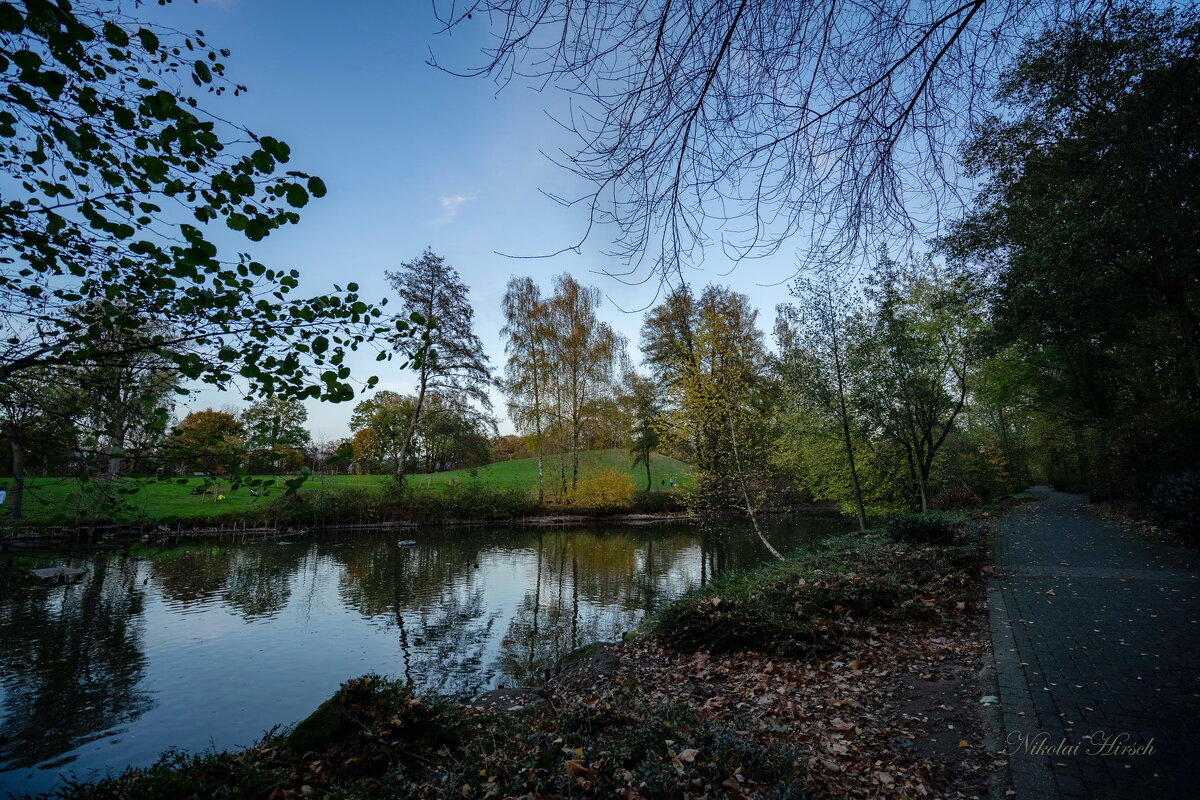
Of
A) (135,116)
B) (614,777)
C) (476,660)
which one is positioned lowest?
(476,660)

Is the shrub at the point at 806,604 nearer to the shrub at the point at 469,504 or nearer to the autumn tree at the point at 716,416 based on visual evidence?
the autumn tree at the point at 716,416

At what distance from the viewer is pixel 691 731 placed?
3529mm

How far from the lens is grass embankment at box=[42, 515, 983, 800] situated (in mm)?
3107

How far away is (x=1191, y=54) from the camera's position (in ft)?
8.68

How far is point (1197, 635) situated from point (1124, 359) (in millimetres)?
14401

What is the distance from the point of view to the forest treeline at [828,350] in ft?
10.4

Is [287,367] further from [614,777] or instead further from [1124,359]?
Answer: [1124,359]

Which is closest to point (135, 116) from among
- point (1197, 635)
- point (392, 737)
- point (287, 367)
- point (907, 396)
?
point (287, 367)

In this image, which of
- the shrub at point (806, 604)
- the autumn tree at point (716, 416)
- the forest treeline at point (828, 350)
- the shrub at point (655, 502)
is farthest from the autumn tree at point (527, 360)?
the shrub at point (806, 604)

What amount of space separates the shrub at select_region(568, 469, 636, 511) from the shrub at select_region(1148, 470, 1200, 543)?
952 inches

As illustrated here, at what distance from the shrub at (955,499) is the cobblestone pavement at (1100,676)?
40.3ft

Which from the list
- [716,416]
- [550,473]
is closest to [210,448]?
[716,416]

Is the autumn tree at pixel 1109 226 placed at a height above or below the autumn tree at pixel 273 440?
above

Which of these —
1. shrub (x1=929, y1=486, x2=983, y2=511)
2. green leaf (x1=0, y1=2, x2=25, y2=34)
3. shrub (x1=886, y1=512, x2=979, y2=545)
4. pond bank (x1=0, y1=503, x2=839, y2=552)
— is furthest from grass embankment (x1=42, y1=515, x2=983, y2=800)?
shrub (x1=929, y1=486, x2=983, y2=511)
